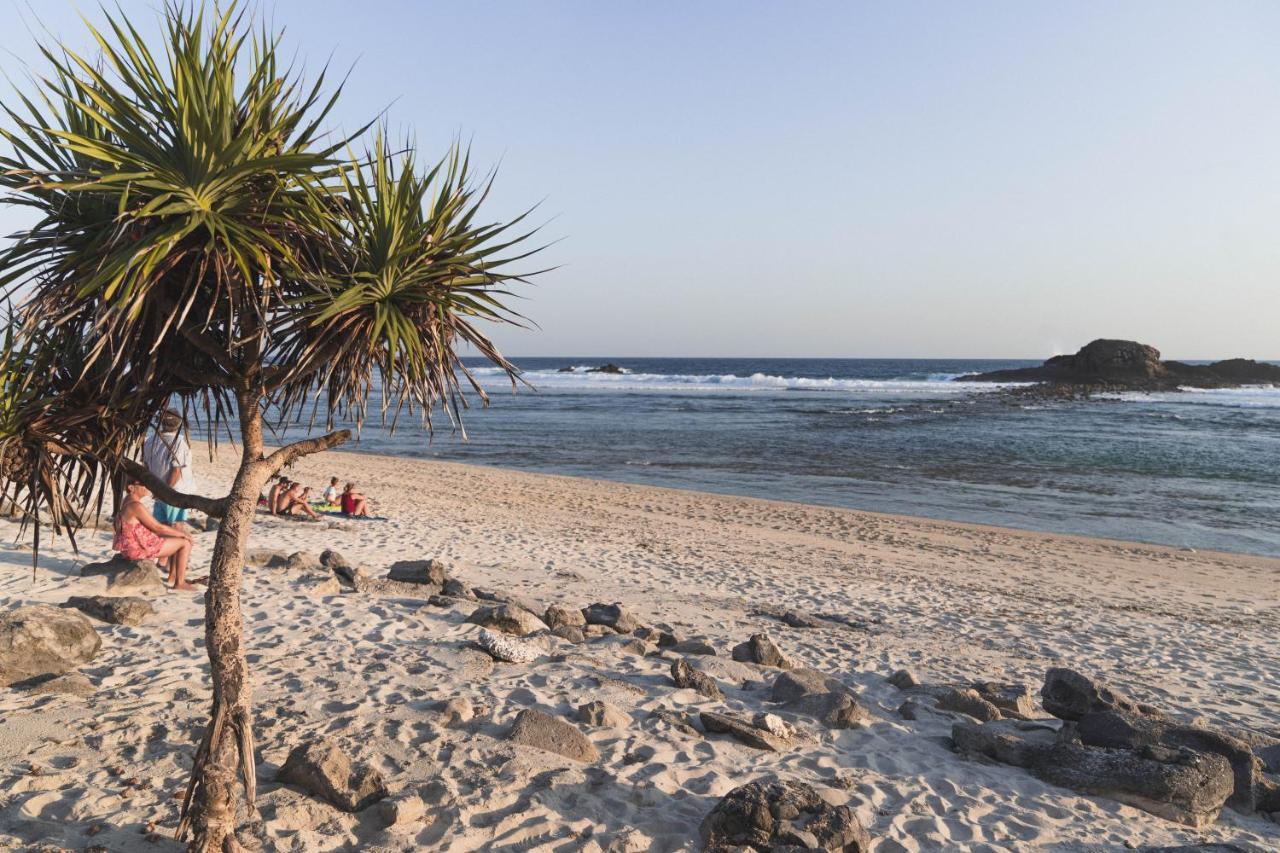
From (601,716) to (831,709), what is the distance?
1.55m

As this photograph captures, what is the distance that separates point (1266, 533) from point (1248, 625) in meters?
7.88

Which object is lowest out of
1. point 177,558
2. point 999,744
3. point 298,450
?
point 999,744

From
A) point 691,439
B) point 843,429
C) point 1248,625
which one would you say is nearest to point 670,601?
point 1248,625

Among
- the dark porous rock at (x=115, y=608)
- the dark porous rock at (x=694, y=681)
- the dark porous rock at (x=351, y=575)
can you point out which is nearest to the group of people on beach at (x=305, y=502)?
the dark porous rock at (x=351, y=575)

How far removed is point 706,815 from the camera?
392 centimetres

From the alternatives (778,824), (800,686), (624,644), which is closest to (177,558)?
(624,644)

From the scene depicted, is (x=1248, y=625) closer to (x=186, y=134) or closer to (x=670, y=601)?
(x=670, y=601)

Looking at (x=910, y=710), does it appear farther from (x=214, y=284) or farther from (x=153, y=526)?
(x=153, y=526)

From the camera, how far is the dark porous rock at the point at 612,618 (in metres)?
7.20

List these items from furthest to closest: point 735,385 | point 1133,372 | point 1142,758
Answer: point 735,385 → point 1133,372 → point 1142,758

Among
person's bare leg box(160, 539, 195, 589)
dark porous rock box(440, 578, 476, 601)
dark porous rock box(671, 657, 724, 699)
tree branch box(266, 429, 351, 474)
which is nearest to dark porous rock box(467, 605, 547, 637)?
dark porous rock box(440, 578, 476, 601)

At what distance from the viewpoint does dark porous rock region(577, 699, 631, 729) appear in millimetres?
4941

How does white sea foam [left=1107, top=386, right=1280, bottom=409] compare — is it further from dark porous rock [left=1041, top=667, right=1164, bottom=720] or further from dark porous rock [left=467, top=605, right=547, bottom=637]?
dark porous rock [left=467, top=605, right=547, bottom=637]

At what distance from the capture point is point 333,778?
391 cm
